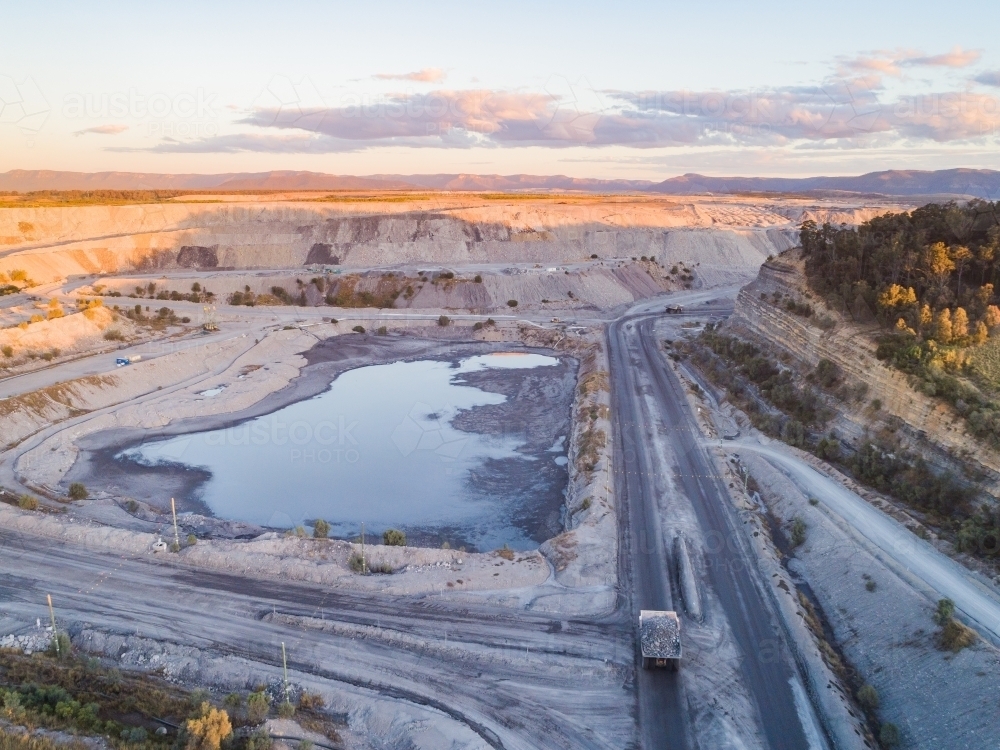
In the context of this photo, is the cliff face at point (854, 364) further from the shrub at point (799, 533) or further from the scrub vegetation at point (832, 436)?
the shrub at point (799, 533)

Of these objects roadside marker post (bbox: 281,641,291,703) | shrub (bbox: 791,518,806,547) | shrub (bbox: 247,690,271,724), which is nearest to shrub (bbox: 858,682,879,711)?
shrub (bbox: 791,518,806,547)

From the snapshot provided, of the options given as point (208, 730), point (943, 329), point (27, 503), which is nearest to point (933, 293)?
point (943, 329)

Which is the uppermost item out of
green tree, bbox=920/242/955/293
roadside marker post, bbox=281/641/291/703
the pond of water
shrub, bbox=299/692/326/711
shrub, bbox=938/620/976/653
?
green tree, bbox=920/242/955/293

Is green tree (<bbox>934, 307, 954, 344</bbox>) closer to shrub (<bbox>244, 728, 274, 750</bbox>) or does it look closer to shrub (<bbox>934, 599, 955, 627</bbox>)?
shrub (<bbox>934, 599, 955, 627</bbox>)

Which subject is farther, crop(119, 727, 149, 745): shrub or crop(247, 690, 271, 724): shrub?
crop(247, 690, 271, 724): shrub

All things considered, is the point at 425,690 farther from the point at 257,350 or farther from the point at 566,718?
the point at 257,350

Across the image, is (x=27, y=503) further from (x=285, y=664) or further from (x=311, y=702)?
(x=311, y=702)

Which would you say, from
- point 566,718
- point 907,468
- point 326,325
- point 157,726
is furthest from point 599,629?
point 326,325
